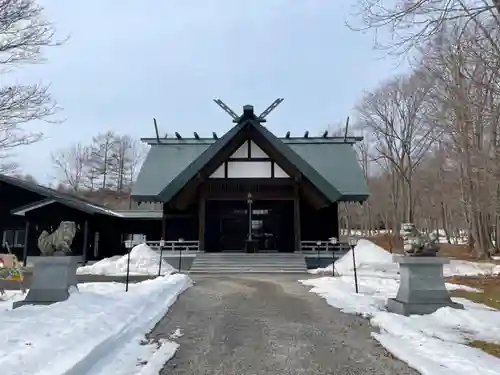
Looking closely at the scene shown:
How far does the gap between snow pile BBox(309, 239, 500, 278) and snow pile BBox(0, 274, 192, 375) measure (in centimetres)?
1063

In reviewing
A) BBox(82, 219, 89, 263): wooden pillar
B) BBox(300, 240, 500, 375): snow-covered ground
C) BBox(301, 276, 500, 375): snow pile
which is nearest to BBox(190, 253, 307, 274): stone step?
BBox(300, 240, 500, 375): snow-covered ground

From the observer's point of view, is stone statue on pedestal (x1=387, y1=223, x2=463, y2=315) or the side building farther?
the side building

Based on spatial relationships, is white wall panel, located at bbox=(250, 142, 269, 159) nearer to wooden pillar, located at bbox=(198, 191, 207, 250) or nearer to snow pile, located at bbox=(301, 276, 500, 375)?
wooden pillar, located at bbox=(198, 191, 207, 250)

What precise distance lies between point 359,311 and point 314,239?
1440 centimetres

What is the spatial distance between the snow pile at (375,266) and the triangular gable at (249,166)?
4.88 meters

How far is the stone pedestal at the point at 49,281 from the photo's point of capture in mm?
6859

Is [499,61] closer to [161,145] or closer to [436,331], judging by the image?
[436,331]

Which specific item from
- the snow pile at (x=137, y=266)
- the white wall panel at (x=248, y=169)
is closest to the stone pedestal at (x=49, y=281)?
the snow pile at (x=137, y=266)

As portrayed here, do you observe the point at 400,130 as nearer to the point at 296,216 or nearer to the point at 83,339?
the point at 296,216

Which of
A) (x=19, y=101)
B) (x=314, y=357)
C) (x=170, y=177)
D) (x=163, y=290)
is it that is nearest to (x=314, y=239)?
(x=170, y=177)

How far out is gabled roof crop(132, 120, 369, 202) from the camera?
1809 cm

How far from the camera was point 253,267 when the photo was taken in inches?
649

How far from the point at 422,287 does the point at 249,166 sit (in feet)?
42.9

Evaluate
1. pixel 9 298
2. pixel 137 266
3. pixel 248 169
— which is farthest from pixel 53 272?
pixel 248 169
